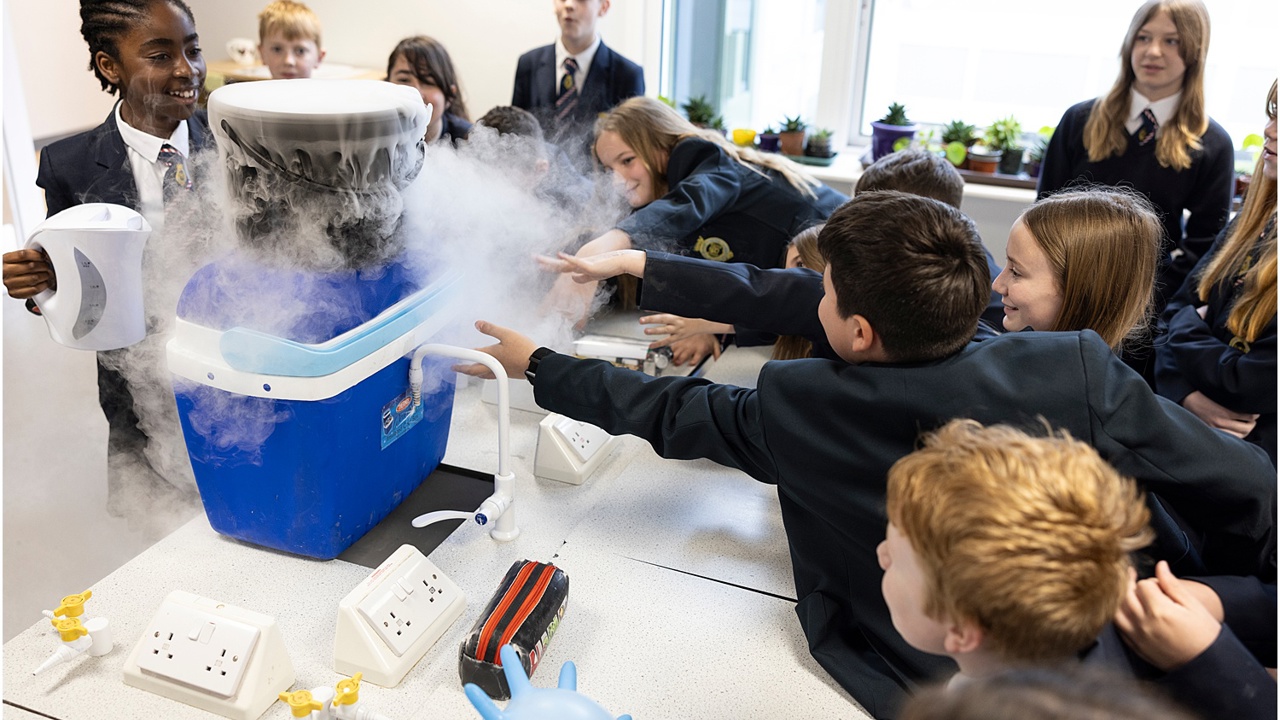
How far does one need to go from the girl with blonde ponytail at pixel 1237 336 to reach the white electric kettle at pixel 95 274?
188 centimetres

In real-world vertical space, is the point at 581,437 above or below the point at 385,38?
below

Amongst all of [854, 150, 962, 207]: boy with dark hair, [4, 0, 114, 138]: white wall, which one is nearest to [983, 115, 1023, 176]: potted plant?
[854, 150, 962, 207]: boy with dark hair

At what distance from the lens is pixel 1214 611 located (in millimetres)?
1032

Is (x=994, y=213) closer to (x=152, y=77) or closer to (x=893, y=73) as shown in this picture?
(x=893, y=73)

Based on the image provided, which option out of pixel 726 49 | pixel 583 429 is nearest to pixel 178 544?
pixel 583 429

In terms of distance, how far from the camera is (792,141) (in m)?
3.88

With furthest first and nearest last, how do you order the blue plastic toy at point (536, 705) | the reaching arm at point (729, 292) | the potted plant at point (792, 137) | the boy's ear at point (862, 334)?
the potted plant at point (792, 137) → the reaching arm at point (729, 292) → the boy's ear at point (862, 334) → the blue plastic toy at point (536, 705)

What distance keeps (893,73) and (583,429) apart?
3.00 m

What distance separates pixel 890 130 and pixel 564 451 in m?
2.65

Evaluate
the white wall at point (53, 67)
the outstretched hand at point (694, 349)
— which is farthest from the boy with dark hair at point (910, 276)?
the white wall at point (53, 67)

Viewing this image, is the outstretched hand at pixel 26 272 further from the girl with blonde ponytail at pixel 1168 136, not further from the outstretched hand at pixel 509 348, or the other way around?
the girl with blonde ponytail at pixel 1168 136

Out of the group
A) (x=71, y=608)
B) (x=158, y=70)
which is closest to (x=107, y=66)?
(x=158, y=70)

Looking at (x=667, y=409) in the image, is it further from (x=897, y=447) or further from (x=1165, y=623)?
(x=1165, y=623)

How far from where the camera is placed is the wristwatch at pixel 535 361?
135 centimetres
